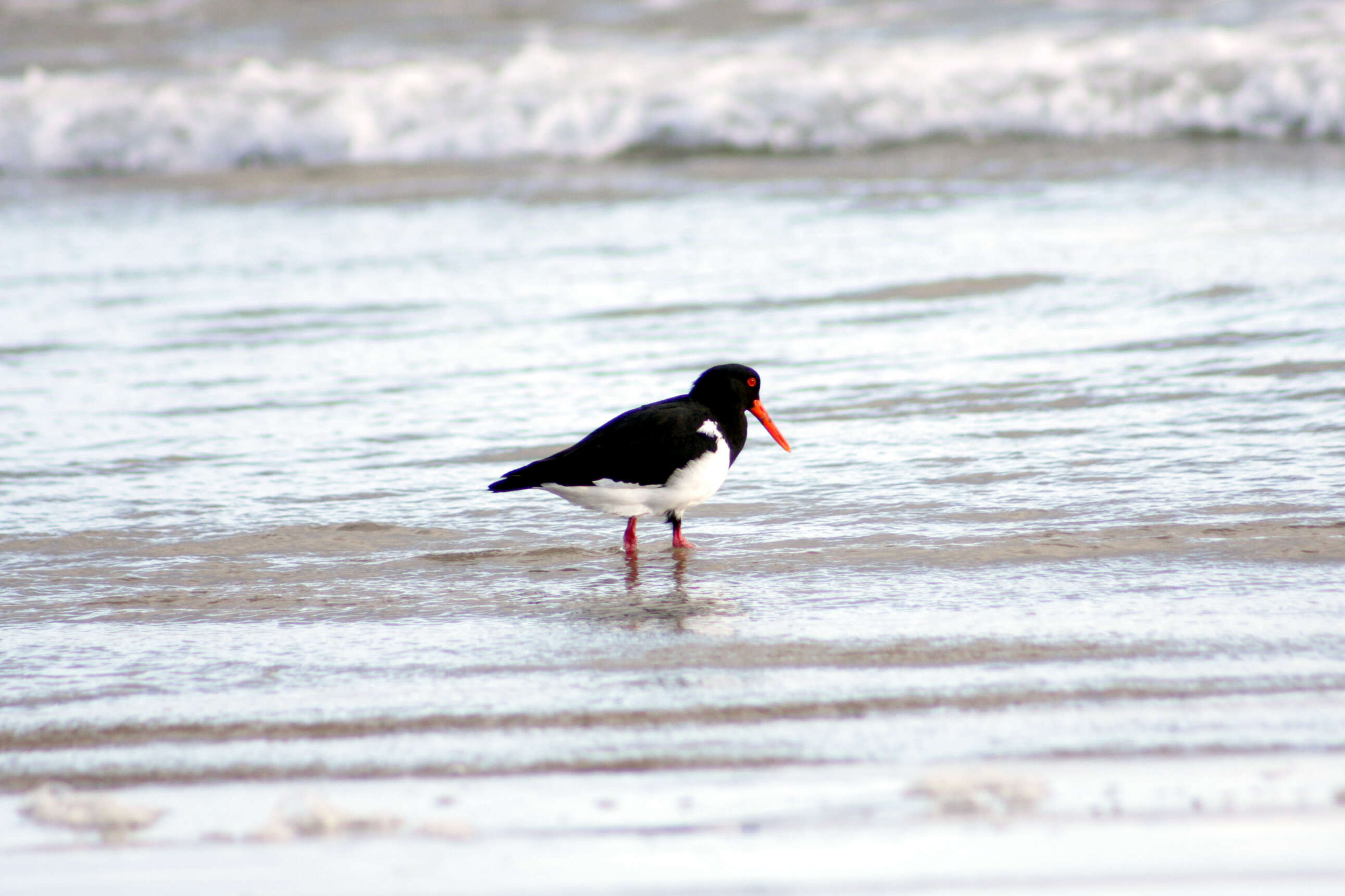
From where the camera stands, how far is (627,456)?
5043 mm

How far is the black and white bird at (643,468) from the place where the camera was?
5.01m

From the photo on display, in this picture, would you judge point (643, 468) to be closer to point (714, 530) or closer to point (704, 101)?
point (714, 530)

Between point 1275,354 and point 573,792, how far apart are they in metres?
5.22

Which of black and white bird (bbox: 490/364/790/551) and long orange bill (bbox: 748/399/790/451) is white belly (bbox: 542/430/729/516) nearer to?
black and white bird (bbox: 490/364/790/551)

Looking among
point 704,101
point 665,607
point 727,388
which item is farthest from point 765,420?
point 704,101

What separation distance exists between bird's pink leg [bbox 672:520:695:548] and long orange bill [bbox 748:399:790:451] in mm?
602

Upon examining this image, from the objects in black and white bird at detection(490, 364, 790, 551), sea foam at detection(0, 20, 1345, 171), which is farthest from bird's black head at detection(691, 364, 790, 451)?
sea foam at detection(0, 20, 1345, 171)

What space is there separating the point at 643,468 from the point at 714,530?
0.49 metres

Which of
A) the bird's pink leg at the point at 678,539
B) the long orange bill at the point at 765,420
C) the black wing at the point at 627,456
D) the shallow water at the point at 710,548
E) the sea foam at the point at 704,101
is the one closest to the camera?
the shallow water at the point at 710,548

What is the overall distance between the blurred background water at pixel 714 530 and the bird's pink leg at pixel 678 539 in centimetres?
7

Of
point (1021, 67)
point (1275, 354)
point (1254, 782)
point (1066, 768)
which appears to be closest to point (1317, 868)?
point (1254, 782)

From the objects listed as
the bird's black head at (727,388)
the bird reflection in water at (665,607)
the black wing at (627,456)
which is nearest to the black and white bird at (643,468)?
the black wing at (627,456)

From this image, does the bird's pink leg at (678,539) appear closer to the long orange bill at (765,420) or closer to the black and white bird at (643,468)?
the black and white bird at (643,468)

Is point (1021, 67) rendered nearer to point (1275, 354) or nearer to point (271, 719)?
point (1275, 354)
